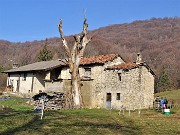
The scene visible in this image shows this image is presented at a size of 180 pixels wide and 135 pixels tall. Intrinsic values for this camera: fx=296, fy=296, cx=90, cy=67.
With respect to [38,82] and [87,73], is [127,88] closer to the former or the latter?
[87,73]

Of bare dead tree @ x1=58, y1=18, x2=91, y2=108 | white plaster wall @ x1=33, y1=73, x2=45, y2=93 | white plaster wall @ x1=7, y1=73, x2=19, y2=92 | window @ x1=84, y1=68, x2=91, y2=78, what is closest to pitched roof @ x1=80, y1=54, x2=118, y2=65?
window @ x1=84, y1=68, x2=91, y2=78

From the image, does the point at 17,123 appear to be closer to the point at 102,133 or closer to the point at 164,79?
the point at 102,133

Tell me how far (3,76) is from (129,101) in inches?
2019

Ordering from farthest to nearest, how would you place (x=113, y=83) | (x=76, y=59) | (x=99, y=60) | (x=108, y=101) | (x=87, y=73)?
1. (x=87, y=73)
2. (x=99, y=60)
3. (x=108, y=101)
4. (x=113, y=83)
5. (x=76, y=59)

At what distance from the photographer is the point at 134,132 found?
18250 millimetres

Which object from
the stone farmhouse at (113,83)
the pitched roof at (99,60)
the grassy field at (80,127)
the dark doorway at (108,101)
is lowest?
the grassy field at (80,127)

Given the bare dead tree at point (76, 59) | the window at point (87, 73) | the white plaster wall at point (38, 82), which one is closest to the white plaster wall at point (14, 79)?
the white plaster wall at point (38, 82)

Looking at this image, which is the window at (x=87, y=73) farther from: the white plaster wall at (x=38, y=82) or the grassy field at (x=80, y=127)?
the grassy field at (x=80, y=127)

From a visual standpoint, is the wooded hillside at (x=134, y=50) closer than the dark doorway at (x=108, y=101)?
No

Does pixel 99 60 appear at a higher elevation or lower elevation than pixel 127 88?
higher

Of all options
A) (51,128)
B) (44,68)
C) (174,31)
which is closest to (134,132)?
(51,128)

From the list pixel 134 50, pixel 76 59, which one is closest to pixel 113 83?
pixel 76 59

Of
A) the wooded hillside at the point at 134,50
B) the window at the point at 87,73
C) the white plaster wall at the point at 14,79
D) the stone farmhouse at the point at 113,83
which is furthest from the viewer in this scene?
the wooded hillside at the point at 134,50

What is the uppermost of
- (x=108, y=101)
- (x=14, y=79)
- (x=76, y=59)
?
(x=76, y=59)
